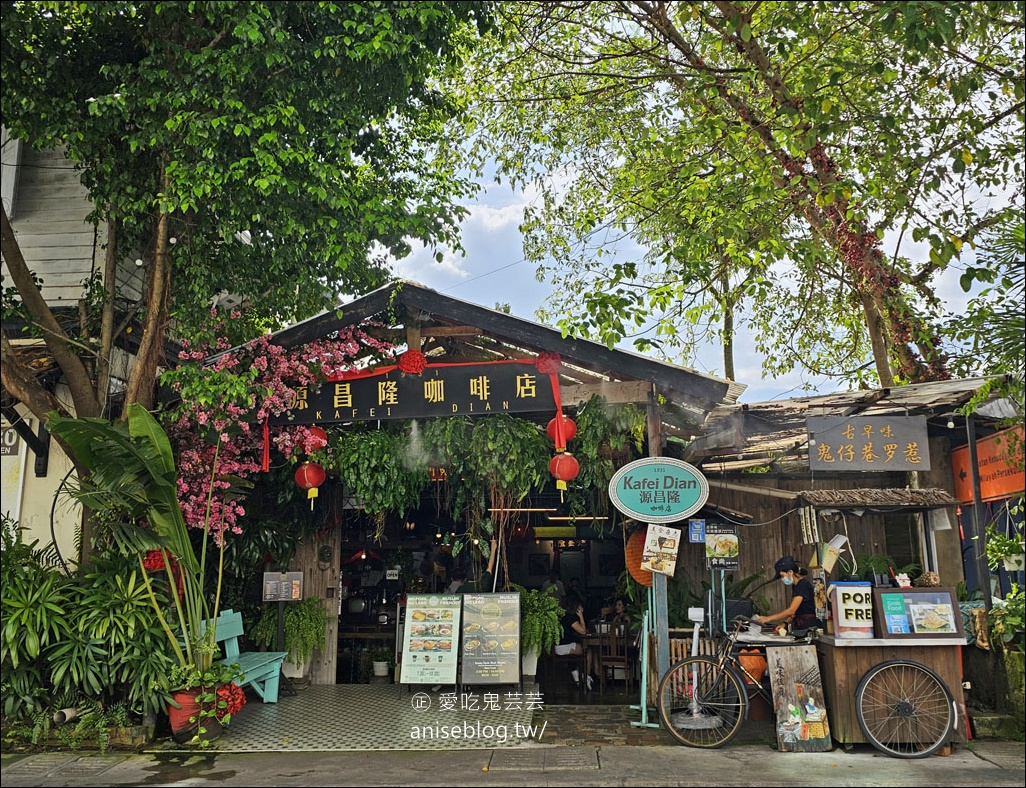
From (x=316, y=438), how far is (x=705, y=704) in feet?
16.2

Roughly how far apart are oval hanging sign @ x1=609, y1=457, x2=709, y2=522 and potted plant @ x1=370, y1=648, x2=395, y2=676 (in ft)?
15.6

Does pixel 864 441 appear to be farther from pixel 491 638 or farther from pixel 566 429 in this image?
pixel 491 638

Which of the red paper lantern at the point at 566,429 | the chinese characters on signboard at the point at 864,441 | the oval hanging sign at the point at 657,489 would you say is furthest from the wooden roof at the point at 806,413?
the red paper lantern at the point at 566,429

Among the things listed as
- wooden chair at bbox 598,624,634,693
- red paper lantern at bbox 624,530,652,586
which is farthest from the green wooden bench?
red paper lantern at bbox 624,530,652,586

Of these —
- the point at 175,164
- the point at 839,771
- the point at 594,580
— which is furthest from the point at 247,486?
the point at 594,580

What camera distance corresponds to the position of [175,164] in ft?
24.5

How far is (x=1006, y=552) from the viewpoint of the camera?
7348 millimetres

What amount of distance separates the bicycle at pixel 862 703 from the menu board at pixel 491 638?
2364 millimetres

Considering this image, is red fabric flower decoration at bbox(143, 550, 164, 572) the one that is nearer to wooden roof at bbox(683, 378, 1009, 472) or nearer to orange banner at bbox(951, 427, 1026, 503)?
wooden roof at bbox(683, 378, 1009, 472)

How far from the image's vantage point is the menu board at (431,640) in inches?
374

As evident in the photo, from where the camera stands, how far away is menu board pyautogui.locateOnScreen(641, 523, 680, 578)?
8.09m

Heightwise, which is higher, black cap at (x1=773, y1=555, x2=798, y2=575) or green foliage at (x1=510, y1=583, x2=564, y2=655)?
black cap at (x1=773, y1=555, x2=798, y2=575)

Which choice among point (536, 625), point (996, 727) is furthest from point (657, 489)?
point (996, 727)

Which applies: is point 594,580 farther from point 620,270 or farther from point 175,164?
point 175,164
